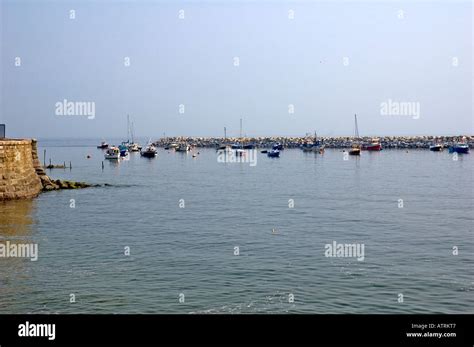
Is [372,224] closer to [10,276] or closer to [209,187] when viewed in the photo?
[10,276]

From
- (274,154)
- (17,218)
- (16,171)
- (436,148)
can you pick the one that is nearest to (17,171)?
(16,171)

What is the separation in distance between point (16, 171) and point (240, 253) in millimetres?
28424

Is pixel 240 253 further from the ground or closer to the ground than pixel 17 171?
closer to the ground

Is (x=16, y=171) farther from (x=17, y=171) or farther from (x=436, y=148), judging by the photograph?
(x=436, y=148)

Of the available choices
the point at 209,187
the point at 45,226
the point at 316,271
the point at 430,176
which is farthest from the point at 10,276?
the point at 430,176

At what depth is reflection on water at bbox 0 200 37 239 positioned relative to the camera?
104 feet

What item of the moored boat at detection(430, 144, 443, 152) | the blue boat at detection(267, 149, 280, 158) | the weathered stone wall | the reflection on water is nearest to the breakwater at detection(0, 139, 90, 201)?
the weathered stone wall

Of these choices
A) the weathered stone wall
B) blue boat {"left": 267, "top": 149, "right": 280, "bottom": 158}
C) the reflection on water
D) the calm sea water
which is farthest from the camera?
blue boat {"left": 267, "top": 149, "right": 280, "bottom": 158}

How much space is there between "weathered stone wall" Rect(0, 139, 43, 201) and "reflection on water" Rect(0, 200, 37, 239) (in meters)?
1.27

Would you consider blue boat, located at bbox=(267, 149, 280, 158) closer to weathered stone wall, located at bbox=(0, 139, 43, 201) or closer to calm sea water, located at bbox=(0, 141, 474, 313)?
calm sea water, located at bbox=(0, 141, 474, 313)

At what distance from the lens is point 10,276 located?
20.8 meters

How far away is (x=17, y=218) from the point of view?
36844 mm

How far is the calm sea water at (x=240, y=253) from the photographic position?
58.3 ft

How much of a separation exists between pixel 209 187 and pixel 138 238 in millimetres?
30467
